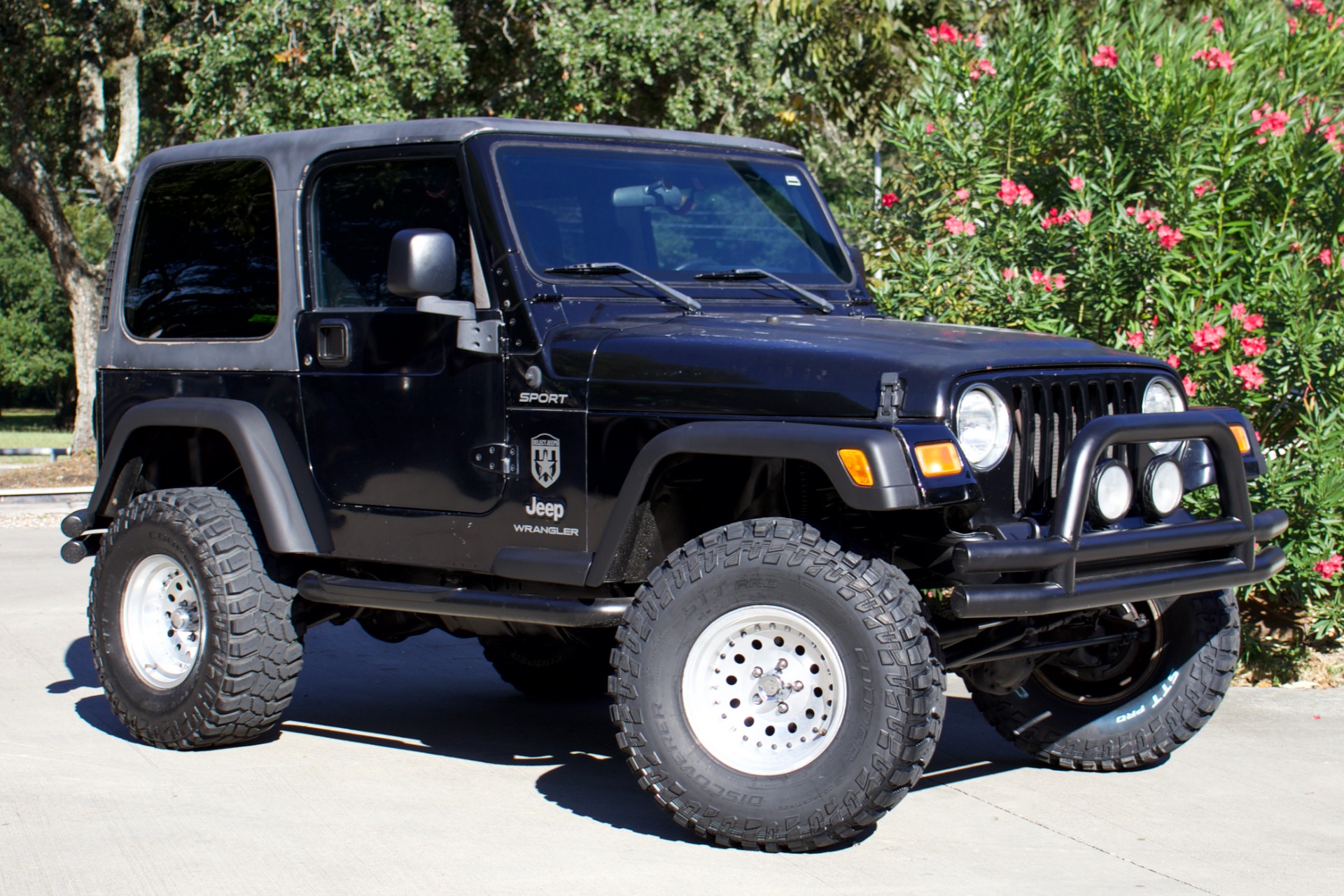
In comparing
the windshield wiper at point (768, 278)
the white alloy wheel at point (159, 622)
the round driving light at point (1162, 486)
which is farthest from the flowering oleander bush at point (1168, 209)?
the white alloy wheel at point (159, 622)

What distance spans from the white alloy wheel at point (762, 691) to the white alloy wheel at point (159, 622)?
231 cm

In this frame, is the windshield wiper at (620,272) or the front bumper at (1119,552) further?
the windshield wiper at (620,272)

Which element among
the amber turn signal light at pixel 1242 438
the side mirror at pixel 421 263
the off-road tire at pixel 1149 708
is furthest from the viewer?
the off-road tire at pixel 1149 708

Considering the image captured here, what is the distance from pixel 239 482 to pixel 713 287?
2079 millimetres

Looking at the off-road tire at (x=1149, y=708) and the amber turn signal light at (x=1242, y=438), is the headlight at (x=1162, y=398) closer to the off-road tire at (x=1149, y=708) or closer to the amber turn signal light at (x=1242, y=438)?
the amber turn signal light at (x=1242, y=438)

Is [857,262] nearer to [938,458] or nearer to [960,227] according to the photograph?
[960,227]

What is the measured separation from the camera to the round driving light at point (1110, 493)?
4.47 meters

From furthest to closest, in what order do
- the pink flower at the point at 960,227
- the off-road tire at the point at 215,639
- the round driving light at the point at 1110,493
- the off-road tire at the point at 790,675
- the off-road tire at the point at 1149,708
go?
the pink flower at the point at 960,227
the off-road tire at the point at 215,639
the off-road tire at the point at 1149,708
the round driving light at the point at 1110,493
the off-road tire at the point at 790,675

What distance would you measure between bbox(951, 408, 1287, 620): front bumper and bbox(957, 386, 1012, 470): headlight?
203 mm

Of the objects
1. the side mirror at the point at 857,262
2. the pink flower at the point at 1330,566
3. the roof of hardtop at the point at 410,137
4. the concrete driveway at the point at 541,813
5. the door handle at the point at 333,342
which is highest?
the roof of hardtop at the point at 410,137

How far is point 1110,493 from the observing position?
177 inches

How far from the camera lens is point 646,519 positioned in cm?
483

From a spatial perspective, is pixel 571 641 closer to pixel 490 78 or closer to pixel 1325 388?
pixel 1325 388

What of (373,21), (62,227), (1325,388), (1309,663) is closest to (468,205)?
(1325,388)
